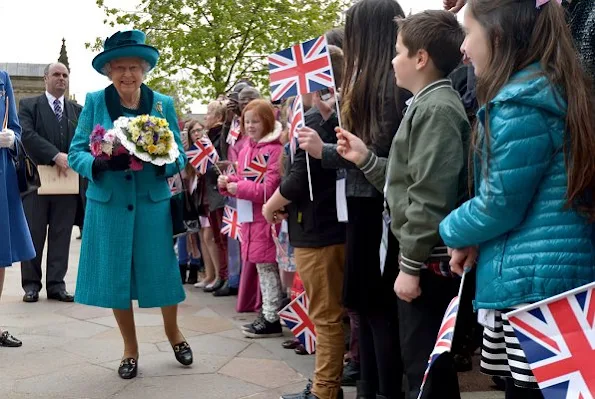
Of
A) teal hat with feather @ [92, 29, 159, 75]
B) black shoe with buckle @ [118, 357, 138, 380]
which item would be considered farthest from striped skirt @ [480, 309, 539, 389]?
teal hat with feather @ [92, 29, 159, 75]

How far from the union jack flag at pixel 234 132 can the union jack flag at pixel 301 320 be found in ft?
9.42

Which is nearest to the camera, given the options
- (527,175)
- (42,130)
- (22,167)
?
(527,175)

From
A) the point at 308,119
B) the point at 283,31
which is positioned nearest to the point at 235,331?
the point at 308,119

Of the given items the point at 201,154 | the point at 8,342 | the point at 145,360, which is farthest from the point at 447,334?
the point at 201,154

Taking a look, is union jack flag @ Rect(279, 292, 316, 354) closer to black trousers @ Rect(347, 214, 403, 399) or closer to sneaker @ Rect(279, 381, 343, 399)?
sneaker @ Rect(279, 381, 343, 399)

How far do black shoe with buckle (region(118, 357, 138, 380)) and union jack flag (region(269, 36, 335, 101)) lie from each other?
6.54 ft

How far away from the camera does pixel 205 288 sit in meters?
8.47

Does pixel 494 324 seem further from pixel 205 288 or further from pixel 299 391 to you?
pixel 205 288

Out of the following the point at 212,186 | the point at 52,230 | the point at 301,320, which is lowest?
the point at 301,320

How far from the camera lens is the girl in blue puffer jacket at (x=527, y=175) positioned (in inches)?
90.8

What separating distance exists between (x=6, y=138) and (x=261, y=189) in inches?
77.7

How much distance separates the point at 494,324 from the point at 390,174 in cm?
83

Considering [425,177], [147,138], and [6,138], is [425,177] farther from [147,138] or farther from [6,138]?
[6,138]

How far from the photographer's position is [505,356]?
2488 millimetres
